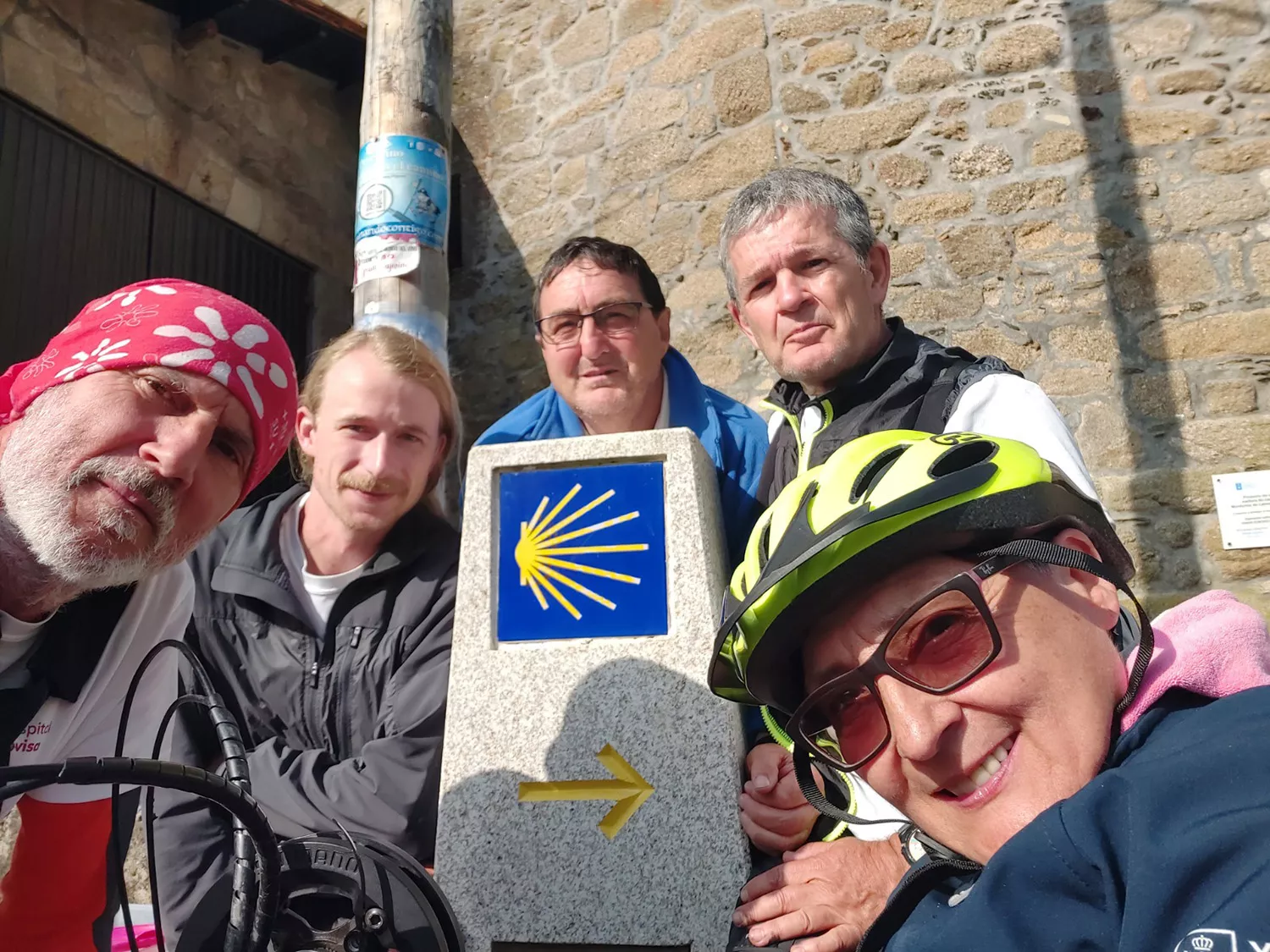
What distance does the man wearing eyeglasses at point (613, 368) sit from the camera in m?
2.70

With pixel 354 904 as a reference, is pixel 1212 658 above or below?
above

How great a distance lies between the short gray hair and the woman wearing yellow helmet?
1.14 metres

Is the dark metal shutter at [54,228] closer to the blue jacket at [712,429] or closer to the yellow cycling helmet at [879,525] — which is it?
the blue jacket at [712,429]

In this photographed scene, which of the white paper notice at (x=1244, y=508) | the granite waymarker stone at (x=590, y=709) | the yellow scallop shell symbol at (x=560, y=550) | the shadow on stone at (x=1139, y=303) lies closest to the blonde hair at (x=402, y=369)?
the granite waymarker stone at (x=590, y=709)

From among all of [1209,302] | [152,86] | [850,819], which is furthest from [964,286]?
[152,86]

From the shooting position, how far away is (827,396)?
2.28m

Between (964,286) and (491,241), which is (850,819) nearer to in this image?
(964,286)

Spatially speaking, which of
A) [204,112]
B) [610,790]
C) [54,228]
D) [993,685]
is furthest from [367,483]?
[204,112]

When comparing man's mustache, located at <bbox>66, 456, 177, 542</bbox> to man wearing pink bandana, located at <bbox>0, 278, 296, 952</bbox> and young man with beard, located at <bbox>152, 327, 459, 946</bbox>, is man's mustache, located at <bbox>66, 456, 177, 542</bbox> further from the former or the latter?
young man with beard, located at <bbox>152, 327, 459, 946</bbox>

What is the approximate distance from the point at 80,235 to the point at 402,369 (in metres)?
3.11

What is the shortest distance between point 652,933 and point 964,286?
142 inches

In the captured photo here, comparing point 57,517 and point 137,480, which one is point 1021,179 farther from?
point 57,517

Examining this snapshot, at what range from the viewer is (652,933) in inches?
75.4

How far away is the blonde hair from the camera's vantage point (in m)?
2.61
